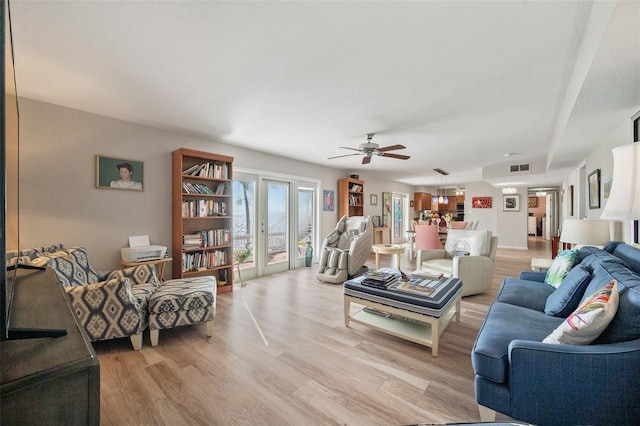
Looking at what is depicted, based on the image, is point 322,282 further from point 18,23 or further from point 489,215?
point 489,215

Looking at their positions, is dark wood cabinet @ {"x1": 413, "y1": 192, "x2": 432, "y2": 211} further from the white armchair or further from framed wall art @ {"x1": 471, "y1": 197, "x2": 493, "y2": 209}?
the white armchair

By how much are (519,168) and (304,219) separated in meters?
5.23

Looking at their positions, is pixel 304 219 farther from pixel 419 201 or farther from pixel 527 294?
pixel 419 201

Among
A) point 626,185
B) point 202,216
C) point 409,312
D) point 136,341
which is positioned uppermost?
point 626,185

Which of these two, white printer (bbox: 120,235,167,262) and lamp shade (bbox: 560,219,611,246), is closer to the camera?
lamp shade (bbox: 560,219,611,246)

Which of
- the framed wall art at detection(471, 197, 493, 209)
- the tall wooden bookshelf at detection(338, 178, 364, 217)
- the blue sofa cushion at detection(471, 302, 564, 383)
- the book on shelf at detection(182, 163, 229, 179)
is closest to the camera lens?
the blue sofa cushion at detection(471, 302, 564, 383)

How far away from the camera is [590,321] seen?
4.16ft

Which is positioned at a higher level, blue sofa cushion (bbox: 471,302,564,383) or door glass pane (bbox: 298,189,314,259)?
door glass pane (bbox: 298,189,314,259)

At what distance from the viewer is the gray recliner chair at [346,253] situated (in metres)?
4.47

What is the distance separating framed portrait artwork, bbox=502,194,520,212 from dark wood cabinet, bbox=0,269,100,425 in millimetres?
10440

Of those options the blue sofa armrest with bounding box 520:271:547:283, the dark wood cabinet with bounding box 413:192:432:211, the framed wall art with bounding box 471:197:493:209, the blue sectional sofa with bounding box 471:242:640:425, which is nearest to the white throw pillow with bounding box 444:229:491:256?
the blue sofa armrest with bounding box 520:271:547:283

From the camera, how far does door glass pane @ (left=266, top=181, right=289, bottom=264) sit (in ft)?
16.7

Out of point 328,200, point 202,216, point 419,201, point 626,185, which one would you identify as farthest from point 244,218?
point 419,201

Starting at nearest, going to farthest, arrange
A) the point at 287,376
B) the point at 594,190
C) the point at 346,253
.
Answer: the point at 287,376 → the point at 594,190 → the point at 346,253
